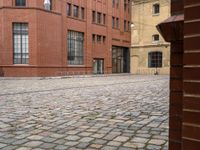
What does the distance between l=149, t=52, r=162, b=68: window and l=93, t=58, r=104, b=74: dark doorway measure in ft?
21.8

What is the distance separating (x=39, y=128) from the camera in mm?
5957

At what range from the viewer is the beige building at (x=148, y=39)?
1710 inches

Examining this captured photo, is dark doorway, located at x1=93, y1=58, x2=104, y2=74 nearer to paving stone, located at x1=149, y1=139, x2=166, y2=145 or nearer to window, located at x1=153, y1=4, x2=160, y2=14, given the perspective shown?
window, located at x1=153, y1=4, x2=160, y2=14

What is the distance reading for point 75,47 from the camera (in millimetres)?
39312

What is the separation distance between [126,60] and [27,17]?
881 inches

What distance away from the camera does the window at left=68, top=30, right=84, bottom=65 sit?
126 ft

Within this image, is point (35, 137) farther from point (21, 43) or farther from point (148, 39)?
point (148, 39)

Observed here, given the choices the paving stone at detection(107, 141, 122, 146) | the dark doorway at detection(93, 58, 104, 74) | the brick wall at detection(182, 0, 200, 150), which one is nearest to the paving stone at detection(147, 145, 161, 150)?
the paving stone at detection(107, 141, 122, 146)

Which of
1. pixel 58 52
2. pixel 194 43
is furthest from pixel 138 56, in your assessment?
pixel 194 43

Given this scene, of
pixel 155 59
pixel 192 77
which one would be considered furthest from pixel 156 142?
pixel 155 59

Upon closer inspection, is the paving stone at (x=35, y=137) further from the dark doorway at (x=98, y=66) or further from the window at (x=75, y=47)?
the dark doorway at (x=98, y=66)

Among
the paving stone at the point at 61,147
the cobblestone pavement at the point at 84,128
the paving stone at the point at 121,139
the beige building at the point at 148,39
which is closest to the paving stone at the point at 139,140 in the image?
the cobblestone pavement at the point at 84,128

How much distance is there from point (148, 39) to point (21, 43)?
19.2 m

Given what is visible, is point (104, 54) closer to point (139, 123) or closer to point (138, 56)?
point (138, 56)
